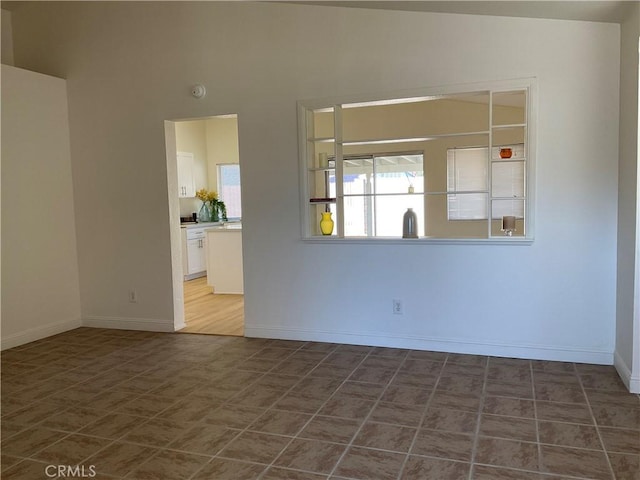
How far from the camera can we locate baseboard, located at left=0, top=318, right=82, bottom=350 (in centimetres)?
436

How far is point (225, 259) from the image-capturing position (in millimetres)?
6496

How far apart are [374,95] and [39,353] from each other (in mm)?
3578

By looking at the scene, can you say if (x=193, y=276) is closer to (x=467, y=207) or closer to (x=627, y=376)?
(x=467, y=207)

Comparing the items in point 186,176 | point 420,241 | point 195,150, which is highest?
point 195,150

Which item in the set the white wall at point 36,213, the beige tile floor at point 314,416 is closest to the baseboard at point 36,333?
the white wall at point 36,213

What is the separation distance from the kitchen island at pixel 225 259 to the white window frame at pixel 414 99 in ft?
7.65

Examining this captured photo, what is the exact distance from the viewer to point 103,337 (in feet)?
15.4

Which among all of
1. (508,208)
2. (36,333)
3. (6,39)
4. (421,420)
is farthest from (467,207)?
(6,39)

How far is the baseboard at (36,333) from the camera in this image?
4.36m

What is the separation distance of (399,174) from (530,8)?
4423 mm

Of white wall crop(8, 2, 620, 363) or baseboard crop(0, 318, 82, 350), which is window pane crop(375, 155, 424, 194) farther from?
baseboard crop(0, 318, 82, 350)

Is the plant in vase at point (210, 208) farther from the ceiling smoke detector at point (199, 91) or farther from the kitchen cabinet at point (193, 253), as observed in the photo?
the ceiling smoke detector at point (199, 91)

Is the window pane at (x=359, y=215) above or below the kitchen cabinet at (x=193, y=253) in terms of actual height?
above

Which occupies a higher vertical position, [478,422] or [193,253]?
[193,253]
